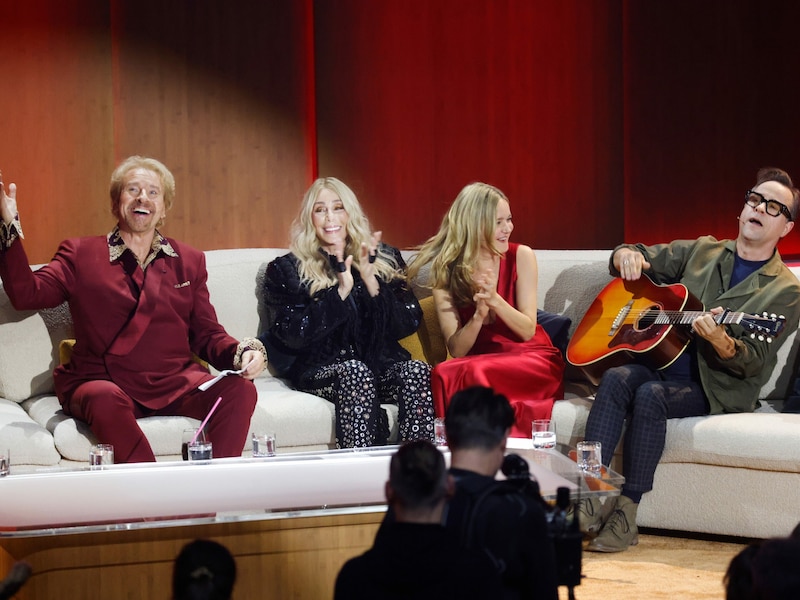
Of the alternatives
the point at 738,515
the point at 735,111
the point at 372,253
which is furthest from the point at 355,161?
the point at 738,515

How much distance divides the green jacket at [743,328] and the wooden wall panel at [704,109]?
1.73 meters

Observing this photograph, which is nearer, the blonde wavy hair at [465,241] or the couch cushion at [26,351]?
the couch cushion at [26,351]

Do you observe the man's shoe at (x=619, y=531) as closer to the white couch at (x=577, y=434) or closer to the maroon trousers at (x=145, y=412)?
the white couch at (x=577, y=434)

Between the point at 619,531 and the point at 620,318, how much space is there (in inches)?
36.3

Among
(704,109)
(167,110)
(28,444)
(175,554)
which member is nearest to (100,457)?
(175,554)

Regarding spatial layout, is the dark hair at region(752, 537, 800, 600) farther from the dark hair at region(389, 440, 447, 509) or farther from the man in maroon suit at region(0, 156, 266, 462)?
the man in maroon suit at region(0, 156, 266, 462)

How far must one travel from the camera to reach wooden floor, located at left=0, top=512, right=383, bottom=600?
2588mm

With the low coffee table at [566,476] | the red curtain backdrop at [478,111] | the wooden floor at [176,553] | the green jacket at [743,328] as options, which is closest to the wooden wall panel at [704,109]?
the red curtain backdrop at [478,111]

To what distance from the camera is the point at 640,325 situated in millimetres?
4375

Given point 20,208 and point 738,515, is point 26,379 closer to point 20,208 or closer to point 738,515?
point 20,208

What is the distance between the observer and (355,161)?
617 cm

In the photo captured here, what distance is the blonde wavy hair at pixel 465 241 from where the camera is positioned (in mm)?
4570

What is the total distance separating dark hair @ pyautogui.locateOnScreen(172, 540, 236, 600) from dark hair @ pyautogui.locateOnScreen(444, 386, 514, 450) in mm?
523

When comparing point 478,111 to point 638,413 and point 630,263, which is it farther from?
point 638,413
